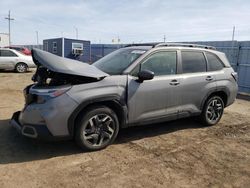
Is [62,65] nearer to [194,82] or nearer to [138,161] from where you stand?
[138,161]

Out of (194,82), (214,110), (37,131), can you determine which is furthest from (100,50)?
(37,131)

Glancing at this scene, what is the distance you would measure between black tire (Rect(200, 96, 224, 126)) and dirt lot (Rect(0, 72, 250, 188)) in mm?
353

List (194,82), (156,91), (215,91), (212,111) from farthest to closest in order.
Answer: (212,111) < (215,91) < (194,82) < (156,91)

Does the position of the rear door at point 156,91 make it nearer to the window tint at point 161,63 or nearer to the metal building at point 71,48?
the window tint at point 161,63

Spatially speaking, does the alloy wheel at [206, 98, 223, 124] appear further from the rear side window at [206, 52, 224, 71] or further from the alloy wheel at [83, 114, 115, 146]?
the alloy wheel at [83, 114, 115, 146]

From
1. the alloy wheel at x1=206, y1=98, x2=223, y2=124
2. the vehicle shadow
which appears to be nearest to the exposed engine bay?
the vehicle shadow

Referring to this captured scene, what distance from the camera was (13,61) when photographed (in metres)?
16.6

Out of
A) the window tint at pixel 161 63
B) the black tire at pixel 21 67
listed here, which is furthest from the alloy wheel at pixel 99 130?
the black tire at pixel 21 67

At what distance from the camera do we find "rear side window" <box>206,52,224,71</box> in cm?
622

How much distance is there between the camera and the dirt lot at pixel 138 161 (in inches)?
147

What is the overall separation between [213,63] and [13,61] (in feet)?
43.3

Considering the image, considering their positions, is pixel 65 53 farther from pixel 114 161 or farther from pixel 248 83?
→ pixel 114 161

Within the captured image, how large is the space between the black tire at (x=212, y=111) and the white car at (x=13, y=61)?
13152 millimetres

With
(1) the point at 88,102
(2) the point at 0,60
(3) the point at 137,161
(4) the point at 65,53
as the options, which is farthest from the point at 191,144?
(4) the point at 65,53
